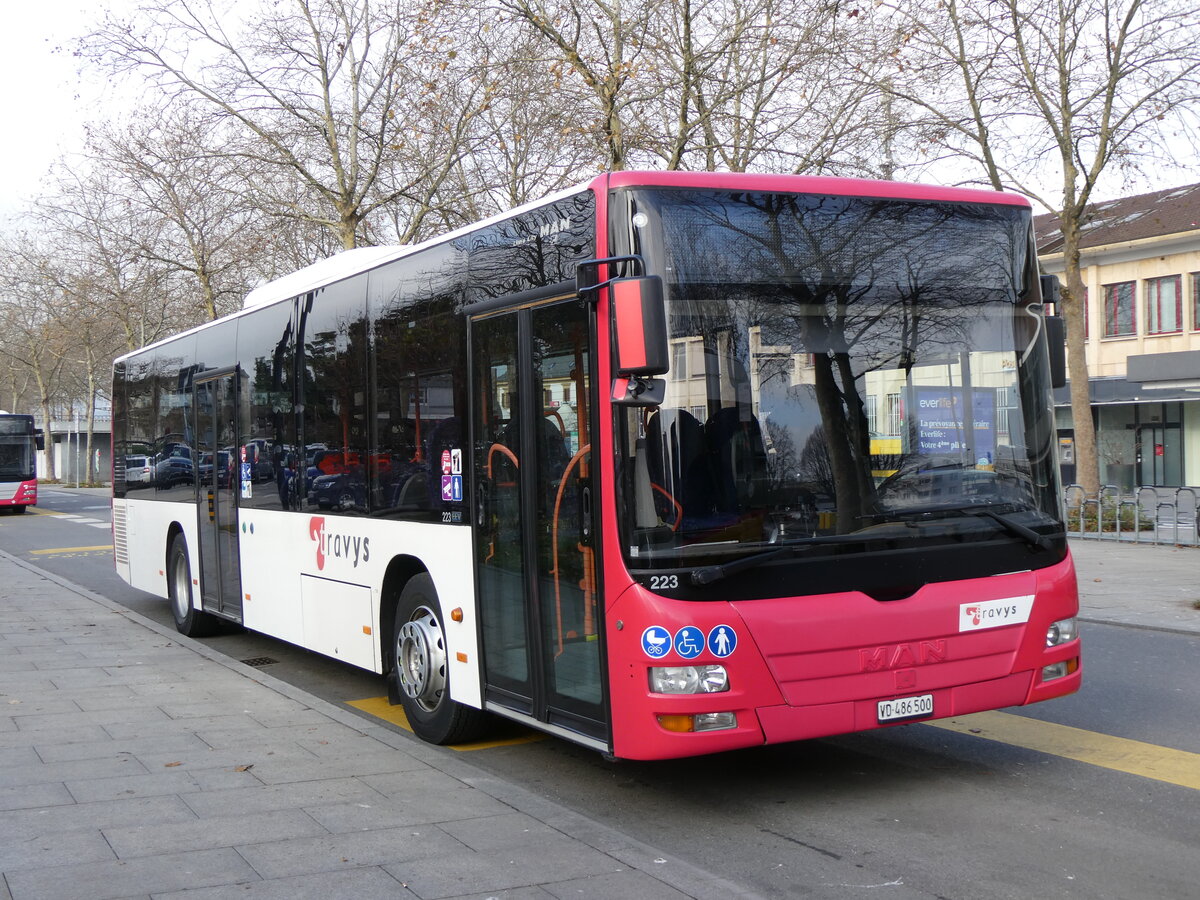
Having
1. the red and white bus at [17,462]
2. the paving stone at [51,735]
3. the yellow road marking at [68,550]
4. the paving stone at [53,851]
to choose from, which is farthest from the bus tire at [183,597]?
the red and white bus at [17,462]

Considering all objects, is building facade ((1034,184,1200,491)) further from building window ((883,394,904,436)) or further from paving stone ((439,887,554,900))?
paving stone ((439,887,554,900))

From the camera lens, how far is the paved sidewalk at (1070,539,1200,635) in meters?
12.4

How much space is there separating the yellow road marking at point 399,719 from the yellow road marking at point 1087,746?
256cm

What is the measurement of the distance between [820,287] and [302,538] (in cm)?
509

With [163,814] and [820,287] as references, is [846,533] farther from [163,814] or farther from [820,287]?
[163,814]

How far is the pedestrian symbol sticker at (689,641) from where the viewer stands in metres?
5.36

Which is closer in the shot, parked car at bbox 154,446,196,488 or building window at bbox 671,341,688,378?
building window at bbox 671,341,688,378

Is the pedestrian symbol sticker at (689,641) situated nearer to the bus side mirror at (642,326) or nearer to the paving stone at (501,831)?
the paving stone at (501,831)

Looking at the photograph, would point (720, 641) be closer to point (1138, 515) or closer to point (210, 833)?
point (210, 833)

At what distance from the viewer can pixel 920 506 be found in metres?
5.85

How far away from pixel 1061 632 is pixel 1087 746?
132 cm

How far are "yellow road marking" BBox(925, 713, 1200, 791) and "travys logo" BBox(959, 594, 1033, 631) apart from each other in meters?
1.29

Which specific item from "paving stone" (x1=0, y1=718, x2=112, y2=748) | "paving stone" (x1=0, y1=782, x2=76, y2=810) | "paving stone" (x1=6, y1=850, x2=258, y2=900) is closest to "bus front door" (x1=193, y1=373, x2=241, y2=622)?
"paving stone" (x1=0, y1=718, x2=112, y2=748)

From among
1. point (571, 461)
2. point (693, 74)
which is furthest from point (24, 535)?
point (571, 461)
